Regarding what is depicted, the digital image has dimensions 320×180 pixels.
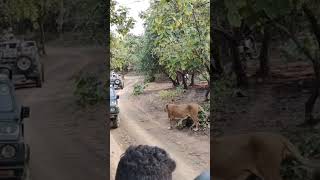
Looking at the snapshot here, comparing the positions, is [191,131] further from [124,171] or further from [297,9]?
[297,9]

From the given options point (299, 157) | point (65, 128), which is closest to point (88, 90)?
point (65, 128)

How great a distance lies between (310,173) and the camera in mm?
4078

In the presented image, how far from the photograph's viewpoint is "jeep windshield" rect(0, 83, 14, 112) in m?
3.92

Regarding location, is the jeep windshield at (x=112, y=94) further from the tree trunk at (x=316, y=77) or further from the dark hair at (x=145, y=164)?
the tree trunk at (x=316, y=77)

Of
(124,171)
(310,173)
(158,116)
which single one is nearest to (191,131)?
(158,116)

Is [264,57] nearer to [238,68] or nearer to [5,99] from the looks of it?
[238,68]

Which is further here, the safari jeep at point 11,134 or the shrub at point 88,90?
the shrub at point 88,90

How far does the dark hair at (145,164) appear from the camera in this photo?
12.7 feet

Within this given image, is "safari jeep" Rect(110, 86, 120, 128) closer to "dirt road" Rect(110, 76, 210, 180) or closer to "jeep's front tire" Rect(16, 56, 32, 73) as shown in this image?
"dirt road" Rect(110, 76, 210, 180)

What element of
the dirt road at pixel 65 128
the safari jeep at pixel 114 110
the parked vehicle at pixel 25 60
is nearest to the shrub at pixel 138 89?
the safari jeep at pixel 114 110

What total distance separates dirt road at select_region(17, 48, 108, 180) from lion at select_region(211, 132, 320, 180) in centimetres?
77

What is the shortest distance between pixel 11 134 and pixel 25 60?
0.48 meters

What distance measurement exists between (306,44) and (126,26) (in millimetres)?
1193

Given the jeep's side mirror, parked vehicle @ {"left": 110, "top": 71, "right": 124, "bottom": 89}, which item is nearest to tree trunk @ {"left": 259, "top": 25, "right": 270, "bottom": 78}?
parked vehicle @ {"left": 110, "top": 71, "right": 124, "bottom": 89}
